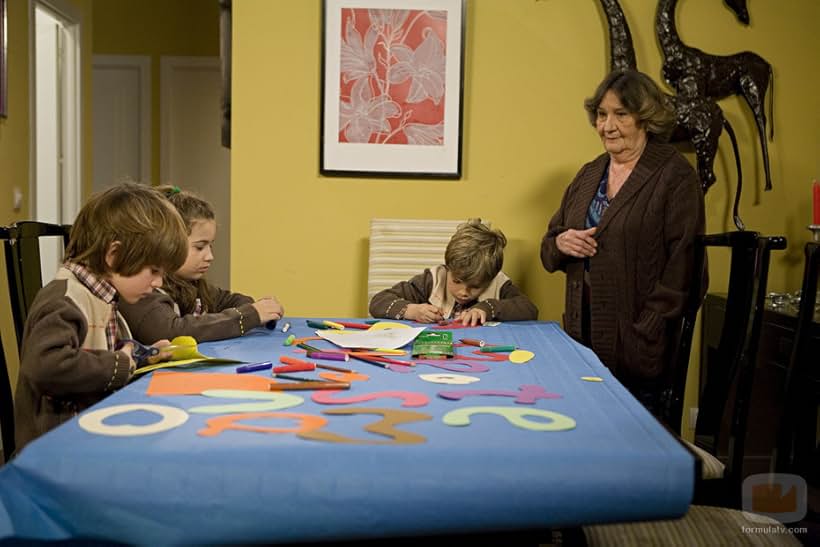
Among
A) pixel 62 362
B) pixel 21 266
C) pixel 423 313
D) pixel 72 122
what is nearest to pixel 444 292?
pixel 423 313

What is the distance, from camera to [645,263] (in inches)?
105

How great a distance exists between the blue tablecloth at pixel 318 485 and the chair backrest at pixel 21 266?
0.96m

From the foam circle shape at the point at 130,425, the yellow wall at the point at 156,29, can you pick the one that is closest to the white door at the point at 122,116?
the yellow wall at the point at 156,29

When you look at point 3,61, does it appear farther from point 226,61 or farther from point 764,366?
point 764,366

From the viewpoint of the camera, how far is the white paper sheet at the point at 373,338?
6.68ft

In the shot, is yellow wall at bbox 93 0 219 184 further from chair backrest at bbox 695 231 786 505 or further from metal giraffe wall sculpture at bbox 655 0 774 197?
chair backrest at bbox 695 231 786 505

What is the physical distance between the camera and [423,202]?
347cm

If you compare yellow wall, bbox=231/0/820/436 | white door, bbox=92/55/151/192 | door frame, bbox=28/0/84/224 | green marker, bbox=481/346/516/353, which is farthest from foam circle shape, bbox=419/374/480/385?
white door, bbox=92/55/151/192

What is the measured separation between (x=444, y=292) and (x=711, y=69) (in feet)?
4.60

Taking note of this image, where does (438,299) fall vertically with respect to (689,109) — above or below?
below

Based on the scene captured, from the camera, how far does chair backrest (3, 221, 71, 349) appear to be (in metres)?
2.02

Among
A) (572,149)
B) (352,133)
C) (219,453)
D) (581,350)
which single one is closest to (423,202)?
(352,133)

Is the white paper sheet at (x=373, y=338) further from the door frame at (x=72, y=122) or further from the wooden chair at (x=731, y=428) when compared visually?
the door frame at (x=72, y=122)

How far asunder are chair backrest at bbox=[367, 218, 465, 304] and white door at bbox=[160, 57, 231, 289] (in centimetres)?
352
